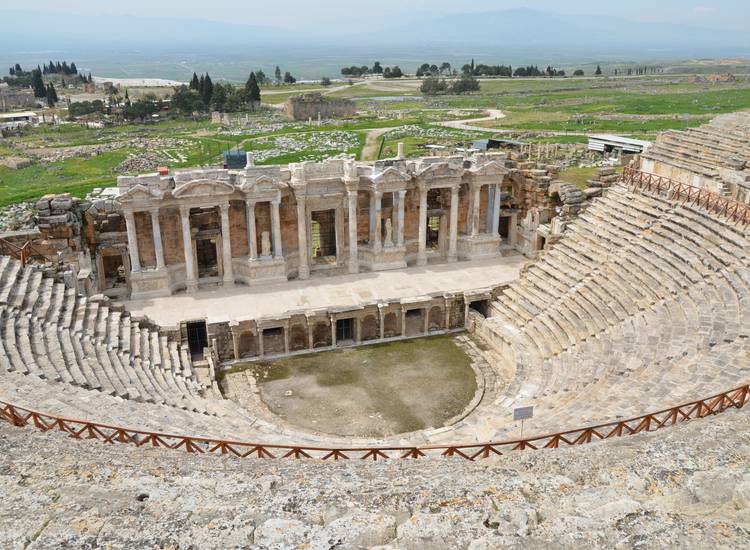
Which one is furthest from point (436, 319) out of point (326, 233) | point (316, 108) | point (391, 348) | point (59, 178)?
point (316, 108)

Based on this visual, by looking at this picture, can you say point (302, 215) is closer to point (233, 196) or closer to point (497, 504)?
point (233, 196)

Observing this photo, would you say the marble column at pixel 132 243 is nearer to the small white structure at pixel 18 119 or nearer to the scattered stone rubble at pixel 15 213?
the scattered stone rubble at pixel 15 213

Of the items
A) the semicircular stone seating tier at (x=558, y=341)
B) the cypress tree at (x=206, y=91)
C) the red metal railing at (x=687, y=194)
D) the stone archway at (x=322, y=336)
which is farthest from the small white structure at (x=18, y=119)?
the red metal railing at (x=687, y=194)

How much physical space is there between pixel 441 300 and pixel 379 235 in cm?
417

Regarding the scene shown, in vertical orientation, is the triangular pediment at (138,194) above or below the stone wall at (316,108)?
above

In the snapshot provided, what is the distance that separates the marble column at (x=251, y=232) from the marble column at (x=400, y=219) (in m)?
5.61

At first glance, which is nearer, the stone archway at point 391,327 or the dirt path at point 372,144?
A: the stone archway at point 391,327

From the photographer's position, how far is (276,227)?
24.6m

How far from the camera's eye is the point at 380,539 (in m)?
7.48

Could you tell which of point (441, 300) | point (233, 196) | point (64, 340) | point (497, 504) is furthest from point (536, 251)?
point (497, 504)

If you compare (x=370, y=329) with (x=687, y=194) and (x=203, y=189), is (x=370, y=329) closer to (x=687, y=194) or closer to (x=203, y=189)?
(x=203, y=189)

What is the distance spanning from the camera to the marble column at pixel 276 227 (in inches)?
956

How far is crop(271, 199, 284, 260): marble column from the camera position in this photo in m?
24.3

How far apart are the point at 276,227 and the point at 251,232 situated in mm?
937
